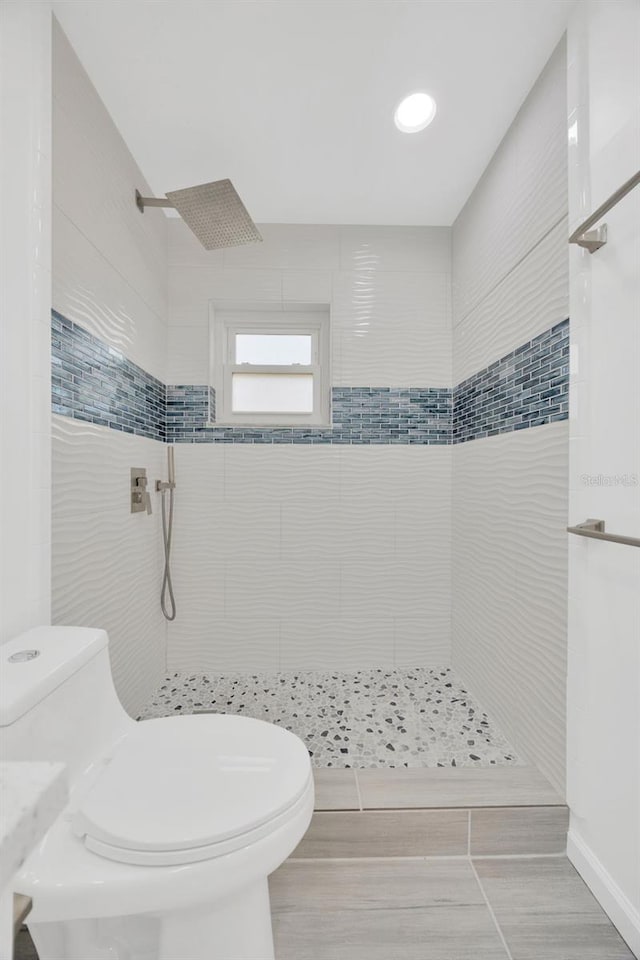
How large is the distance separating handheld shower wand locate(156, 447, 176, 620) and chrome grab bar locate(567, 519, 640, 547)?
1.60m

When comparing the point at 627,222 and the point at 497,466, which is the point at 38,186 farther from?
the point at 497,466

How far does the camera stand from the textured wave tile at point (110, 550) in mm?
1314

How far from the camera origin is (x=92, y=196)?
1.48m

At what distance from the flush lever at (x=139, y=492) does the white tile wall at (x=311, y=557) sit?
38 cm

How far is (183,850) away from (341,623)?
61.5 inches

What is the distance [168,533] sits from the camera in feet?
6.96

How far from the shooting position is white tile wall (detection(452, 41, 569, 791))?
1.34m

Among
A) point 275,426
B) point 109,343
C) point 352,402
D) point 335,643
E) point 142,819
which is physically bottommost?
point 335,643

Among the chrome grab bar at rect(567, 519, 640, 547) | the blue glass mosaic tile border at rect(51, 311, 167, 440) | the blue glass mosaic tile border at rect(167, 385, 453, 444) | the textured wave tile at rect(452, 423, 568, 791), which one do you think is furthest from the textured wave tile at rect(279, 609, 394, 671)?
the chrome grab bar at rect(567, 519, 640, 547)

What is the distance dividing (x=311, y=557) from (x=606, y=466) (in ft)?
4.66

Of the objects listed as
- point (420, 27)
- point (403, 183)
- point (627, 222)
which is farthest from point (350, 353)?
point (627, 222)

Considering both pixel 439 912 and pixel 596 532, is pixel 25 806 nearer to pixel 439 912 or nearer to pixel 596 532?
pixel 596 532

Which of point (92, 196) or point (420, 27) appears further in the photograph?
point (92, 196)

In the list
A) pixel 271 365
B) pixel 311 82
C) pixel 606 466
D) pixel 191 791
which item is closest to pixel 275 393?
pixel 271 365
